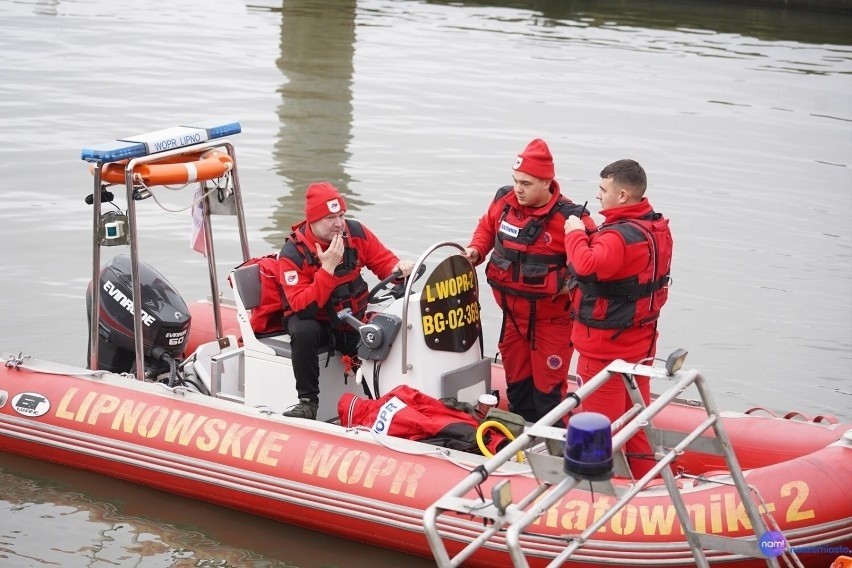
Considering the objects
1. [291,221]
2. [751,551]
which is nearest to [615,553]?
[751,551]

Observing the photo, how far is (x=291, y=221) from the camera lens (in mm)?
10680

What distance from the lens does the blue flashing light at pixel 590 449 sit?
3.30 metres

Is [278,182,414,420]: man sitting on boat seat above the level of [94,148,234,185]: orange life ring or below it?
below

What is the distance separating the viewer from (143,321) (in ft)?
20.4

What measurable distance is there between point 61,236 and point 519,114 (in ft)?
22.3


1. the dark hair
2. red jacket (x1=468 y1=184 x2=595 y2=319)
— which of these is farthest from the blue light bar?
the dark hair

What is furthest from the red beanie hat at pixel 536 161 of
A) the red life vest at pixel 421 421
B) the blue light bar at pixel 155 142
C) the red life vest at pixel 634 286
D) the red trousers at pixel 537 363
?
the blue light bar at pixel 155 142

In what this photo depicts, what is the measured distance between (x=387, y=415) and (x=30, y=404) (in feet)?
6.41

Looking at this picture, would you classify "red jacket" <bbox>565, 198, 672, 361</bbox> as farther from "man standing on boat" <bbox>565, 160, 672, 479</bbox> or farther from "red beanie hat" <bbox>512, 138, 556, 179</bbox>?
"red beanie hat" <bbox>512, 138, 556, 179</bbox>

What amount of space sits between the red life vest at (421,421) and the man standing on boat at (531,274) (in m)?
0.50

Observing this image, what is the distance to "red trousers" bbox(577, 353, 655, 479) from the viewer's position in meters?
5.13

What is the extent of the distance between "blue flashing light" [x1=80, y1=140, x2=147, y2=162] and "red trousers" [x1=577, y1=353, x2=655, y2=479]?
236cm

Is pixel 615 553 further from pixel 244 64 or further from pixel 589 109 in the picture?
pixel 244 64

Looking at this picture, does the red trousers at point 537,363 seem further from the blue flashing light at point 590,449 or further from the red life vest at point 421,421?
the blue flashing light at point 590,449
